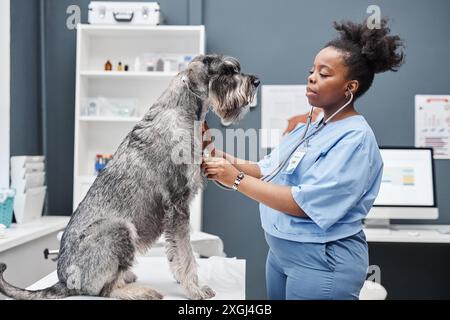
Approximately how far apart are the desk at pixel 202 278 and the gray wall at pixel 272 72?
1792 millimetres

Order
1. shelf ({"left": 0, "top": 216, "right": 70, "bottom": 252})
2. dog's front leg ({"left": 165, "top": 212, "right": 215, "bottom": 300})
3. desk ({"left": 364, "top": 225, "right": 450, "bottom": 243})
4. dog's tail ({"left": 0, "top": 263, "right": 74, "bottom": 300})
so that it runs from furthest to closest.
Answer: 1. desk ({"left": 364, "top": 225, "right": 450, "bottom": 243})
2. shelf ({"left": 0, "top": 216, "right": 70, "bottom": 252})
3. dog's front leg ({"left": 165, "top": 212, "right": 215, "bottom": 300})
4. dog's tail ({"left": 0, "top": 263, "right": 74, "bottom": 300})

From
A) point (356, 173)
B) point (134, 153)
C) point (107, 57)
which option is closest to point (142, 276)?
point (134, 153)

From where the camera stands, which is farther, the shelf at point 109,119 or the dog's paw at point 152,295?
the shelf at point 109,119

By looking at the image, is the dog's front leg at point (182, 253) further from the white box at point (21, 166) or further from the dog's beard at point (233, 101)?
the white box at point (21, 166)

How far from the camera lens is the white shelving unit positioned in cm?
335

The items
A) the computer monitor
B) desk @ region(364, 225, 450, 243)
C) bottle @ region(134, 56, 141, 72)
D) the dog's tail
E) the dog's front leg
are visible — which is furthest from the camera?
bottle @ region(134, 56, 141, 72)

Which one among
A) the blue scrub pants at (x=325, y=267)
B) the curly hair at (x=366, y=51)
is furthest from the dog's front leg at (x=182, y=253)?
the curly hair at (x=366, y=51)

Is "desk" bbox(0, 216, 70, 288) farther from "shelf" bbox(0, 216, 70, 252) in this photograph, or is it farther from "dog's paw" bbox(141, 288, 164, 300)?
"dog's paw" bbox(141, 288, 164, 300)

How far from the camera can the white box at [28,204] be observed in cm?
302

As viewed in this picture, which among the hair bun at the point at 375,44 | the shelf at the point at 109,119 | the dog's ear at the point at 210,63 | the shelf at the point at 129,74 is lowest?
the shelf at the point at 109,119

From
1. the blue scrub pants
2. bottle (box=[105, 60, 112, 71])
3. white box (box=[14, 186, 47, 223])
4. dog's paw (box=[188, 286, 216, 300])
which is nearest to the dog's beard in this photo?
the blue scrub pants

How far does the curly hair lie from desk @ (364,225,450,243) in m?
1.71
